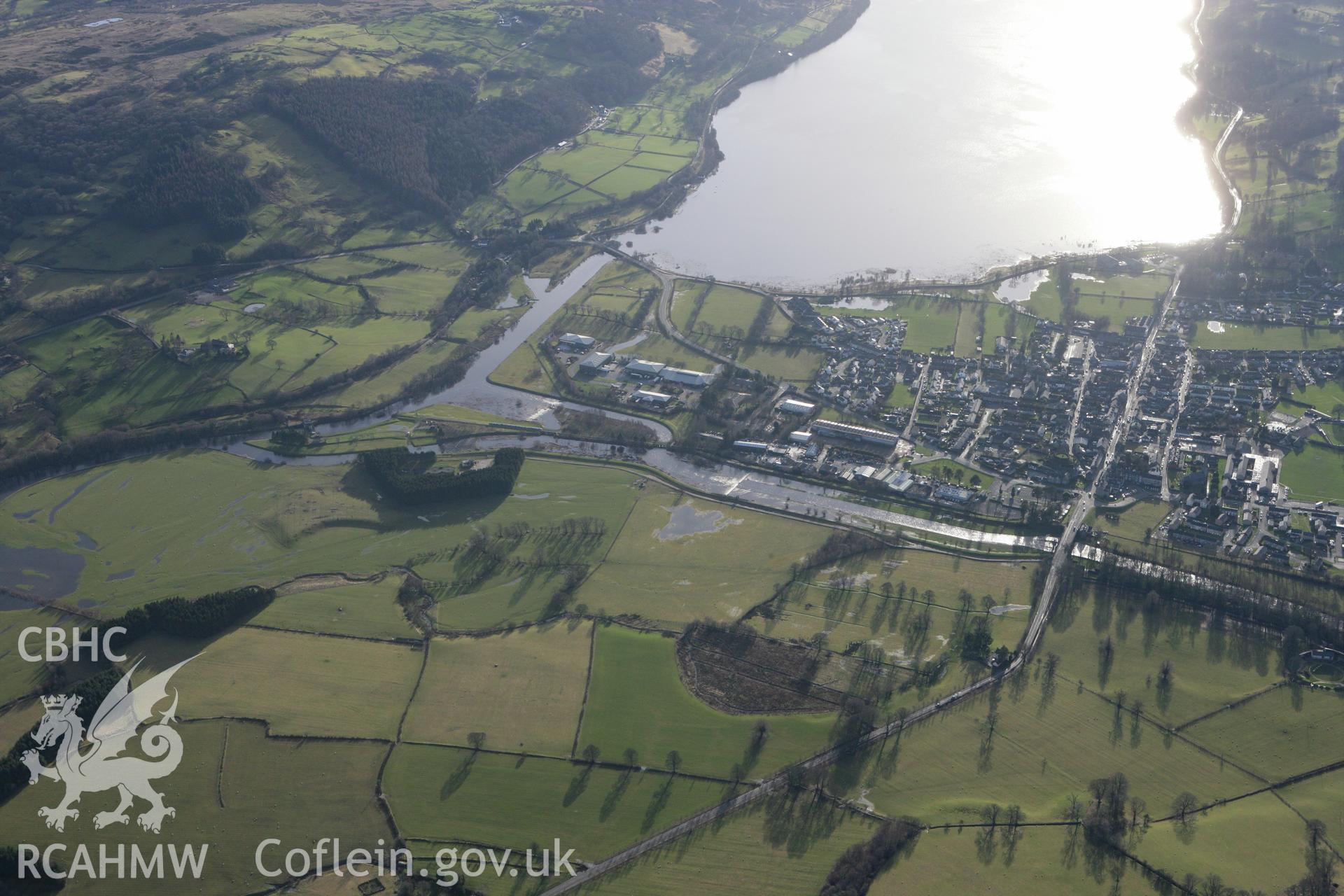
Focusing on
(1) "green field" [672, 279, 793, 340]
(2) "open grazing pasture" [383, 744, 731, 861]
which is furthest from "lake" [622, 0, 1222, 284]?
(2) "open grazing pasture" [383, 744, 731, 861]

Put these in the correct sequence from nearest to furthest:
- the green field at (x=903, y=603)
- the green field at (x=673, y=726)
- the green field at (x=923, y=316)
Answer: the green field at (x=673, y=726)
the green field at (x=903, y=603)
the green field at (x=923, y=316)

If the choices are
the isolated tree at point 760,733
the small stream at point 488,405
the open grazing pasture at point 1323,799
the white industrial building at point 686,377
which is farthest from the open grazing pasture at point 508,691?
the open grazing pasture at point 1323,799

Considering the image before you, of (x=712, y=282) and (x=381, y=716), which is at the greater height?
(x=712, y=282)

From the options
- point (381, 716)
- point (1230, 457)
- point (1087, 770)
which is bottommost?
point (381, 716)

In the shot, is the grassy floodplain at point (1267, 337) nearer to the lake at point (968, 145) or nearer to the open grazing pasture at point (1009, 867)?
the lake at point (968, 145)

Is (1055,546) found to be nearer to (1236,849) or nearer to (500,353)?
(1236,849)

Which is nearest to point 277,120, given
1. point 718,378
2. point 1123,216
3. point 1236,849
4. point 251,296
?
point 251,296

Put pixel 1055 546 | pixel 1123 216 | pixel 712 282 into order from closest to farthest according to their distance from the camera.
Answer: pixel 1055 546 → pixel 712 282 → pixel 1123 216

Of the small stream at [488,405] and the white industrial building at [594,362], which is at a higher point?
the white industrial building at [594,362]
